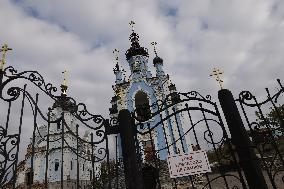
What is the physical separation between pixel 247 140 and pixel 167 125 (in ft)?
55.8

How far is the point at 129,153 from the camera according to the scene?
4.94m

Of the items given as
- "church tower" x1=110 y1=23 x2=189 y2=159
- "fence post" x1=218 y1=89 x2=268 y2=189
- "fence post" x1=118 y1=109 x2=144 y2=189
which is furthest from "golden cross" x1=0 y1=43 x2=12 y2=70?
"church tower" x1=110 y1=23 x2=189 y2=159

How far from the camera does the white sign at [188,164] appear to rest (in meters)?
4.97

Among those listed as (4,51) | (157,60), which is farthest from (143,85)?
(4,51)

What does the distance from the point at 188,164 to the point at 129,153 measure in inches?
42.8

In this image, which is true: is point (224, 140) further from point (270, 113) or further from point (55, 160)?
point (55, 160)

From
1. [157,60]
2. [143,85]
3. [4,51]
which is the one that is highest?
[157,60]

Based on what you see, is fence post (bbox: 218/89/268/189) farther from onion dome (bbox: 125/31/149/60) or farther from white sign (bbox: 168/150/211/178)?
onion dome (bbox: 125/31/149/60)

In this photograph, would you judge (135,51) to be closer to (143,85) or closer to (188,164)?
(143,85)

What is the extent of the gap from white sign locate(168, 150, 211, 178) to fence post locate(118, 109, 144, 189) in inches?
24.2

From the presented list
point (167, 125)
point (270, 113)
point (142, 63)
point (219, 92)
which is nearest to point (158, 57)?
point (142, 63)

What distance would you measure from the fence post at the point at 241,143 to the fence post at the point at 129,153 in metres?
1.86

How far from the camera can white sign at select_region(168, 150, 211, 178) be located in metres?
4.97

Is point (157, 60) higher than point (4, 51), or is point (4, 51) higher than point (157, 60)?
point (157, 60)
